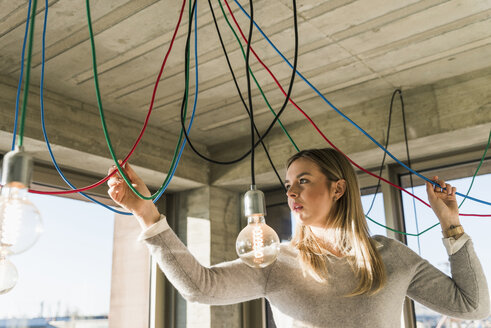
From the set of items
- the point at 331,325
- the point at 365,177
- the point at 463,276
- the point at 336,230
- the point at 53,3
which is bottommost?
the point at 331,325

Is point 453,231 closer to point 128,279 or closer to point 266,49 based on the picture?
point 266,49

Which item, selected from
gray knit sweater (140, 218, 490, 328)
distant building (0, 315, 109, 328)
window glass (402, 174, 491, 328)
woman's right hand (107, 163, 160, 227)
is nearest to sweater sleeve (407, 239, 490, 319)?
gray knit sweater (140, 218, 490, 328)

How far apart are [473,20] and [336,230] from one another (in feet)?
3.52

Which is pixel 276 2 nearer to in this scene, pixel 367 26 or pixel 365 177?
pixel 367 26

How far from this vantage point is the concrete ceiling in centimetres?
182

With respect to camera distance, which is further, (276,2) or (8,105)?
(8,105)

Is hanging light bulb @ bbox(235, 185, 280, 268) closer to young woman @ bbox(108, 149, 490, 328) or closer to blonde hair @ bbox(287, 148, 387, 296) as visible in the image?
young woman @ bbox(108, 149, 490, 328)

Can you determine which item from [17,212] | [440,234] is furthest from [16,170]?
[440,234]

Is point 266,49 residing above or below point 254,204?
above

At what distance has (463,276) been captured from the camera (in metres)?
1.36

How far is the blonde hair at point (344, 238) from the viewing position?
129 cm

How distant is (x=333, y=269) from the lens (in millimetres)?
1321

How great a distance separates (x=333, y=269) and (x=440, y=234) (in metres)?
1.49

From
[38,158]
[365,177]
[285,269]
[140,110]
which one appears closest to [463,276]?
[285,269]
